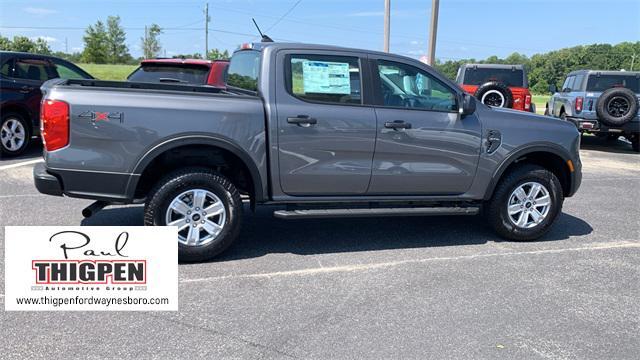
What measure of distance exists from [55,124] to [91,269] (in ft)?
3.78

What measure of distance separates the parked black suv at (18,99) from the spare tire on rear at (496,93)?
874cm

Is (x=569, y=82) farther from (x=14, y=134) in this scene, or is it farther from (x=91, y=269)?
(x=91, y=269)

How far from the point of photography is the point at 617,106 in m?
11.9

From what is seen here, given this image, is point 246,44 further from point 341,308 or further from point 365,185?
point 341,308

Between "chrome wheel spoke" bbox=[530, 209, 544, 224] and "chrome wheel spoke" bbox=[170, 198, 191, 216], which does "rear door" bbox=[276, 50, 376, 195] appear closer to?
"chrome wheel spoke" bbox=[170, 198, 191, 216]

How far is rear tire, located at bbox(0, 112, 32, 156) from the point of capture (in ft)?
29.0

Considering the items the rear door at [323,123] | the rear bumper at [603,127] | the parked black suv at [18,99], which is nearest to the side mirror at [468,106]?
the rear door at [323,123]

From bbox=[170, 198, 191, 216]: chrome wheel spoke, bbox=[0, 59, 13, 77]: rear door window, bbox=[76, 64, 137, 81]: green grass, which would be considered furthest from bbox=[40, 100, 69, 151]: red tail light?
bbox=[76, 64, 137, 81]: green grass

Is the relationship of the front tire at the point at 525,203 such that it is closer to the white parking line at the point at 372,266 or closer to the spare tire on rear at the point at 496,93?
the white parking line at the point at 372,266

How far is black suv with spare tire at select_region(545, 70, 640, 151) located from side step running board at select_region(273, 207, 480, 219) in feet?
26.9

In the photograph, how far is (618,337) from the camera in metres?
3.53

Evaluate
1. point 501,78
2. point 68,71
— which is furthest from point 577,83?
point 68,71

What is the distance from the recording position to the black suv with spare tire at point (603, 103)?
11.7m

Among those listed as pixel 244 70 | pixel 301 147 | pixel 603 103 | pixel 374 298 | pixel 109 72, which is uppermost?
pixel 109 72
